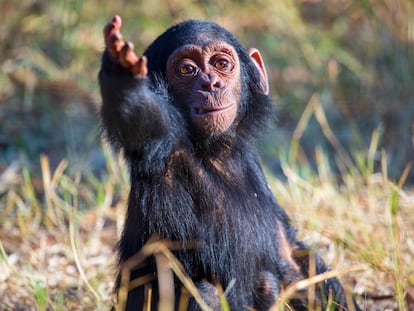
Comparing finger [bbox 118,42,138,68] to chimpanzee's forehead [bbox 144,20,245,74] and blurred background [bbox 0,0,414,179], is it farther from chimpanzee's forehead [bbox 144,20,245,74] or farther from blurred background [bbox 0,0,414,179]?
blurred background [bbox 0,0,414,179]

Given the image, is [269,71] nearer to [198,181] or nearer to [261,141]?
[261,141]

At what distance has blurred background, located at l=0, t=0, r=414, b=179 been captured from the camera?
7.36 metres

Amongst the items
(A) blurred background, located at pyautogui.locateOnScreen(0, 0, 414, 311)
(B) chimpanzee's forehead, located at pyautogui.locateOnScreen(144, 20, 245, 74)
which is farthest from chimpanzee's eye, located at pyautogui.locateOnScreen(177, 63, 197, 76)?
(A) blurred background, located at pyautogui.locateOnScreen(0, 0, 414, 311)

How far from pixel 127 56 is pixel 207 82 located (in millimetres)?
862

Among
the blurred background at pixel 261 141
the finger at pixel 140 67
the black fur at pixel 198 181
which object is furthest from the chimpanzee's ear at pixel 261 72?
the finger at pixel 140 67

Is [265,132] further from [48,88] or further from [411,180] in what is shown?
[48,88]

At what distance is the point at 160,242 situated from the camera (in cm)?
366

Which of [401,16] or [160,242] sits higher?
[401,16]

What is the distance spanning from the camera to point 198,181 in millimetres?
3820

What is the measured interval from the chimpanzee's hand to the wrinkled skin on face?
70 cm

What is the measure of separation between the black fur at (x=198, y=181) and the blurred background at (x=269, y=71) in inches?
113

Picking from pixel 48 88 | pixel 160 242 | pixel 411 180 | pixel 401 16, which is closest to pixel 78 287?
pixel 160 242

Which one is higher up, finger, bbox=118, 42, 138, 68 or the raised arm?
finger, bbox=118, 42, 138, 68

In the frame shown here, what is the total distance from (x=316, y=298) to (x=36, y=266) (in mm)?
1844
